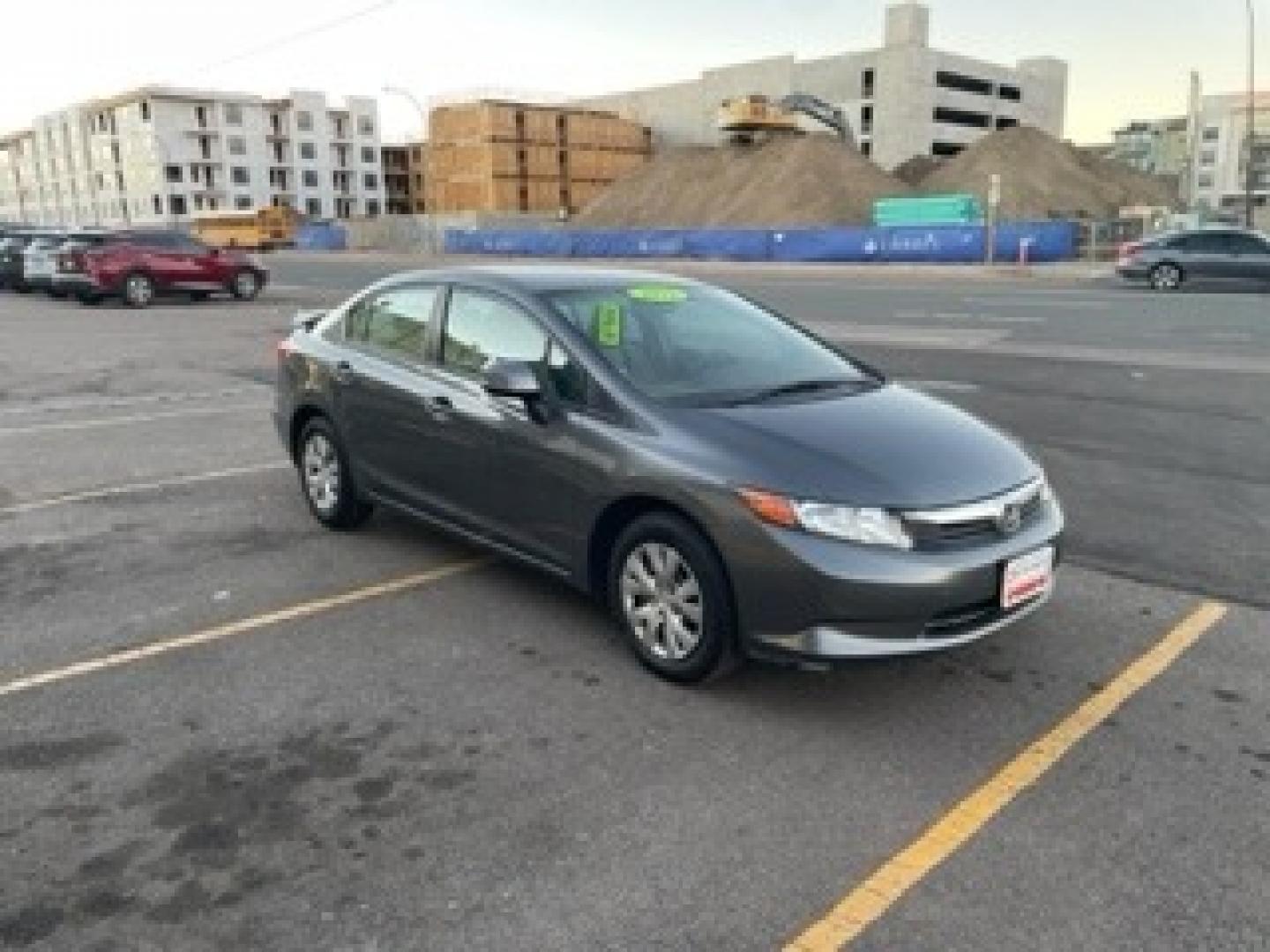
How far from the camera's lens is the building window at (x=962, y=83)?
3575 inches

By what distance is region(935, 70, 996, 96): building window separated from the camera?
298 feet

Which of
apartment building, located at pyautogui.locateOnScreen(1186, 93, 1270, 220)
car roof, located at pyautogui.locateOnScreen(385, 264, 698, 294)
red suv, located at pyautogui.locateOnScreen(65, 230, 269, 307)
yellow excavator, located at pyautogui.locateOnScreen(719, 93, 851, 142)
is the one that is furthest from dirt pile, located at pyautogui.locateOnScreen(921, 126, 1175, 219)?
car roof, located at pyautogui.locateOnScreen(385, 264, 698, 294)

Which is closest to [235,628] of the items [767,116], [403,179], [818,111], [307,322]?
[307,322]

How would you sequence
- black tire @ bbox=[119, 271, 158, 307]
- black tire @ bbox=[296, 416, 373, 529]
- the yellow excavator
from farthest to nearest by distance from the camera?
1. the yellow excavator
2. black tire @ bbox=[119, 271, 158, 307]
3. black tire @ bbox=[296, 416, 373, 529]

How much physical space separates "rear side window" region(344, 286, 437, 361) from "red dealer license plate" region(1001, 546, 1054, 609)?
2.97 m

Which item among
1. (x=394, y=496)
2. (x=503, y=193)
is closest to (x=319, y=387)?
(x=394, y=496)

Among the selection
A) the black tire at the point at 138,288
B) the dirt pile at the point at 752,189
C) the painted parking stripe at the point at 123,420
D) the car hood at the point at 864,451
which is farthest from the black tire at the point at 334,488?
the dirt pile at the point at 752,189

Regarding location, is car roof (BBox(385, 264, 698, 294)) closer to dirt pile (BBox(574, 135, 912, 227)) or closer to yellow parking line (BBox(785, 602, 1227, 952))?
Result: yellow parking line (BBox(785, 602, 1227, 952))

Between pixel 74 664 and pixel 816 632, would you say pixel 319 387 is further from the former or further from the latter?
pixel 816 632

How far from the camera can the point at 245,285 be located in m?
23.9

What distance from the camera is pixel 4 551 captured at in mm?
6125

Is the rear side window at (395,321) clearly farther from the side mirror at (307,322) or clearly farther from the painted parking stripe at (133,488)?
the painted parking stripe at (133,488)

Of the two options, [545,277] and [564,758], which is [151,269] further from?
[564,758]

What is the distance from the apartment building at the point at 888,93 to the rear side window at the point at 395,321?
3104 inches
